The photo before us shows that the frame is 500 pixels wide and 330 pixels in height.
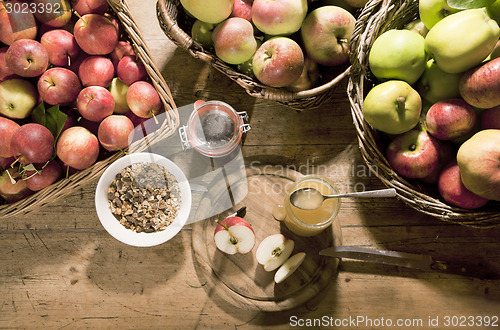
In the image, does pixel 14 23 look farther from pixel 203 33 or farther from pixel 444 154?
pixel 444 154

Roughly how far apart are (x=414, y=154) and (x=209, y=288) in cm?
62

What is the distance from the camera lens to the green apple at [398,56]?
2.52 feet

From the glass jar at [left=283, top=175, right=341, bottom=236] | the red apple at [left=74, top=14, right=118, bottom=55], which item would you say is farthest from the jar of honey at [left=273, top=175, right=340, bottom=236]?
the red apple at [left=74, top=14, right=118, bottom=55]

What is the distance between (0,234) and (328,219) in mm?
900

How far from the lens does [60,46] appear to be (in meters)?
0.89

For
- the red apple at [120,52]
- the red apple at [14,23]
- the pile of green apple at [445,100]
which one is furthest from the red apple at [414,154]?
the red apple at [14,23]

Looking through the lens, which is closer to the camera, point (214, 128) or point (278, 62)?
point (278, 62)

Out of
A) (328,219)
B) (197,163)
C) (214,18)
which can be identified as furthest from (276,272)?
(214,18)

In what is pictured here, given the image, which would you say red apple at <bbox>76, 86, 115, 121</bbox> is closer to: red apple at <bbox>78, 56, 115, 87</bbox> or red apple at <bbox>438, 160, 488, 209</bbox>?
red apple at <bbox>78, 56, 115, 87</bbox>

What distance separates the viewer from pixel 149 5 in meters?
1.05

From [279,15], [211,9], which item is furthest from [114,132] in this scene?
[279,15]

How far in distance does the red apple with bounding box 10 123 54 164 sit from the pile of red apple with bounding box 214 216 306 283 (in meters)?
0.45

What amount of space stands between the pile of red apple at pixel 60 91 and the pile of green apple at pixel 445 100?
1.77ft

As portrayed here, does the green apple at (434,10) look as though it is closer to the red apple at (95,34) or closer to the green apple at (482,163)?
the green apple at (482,163)
